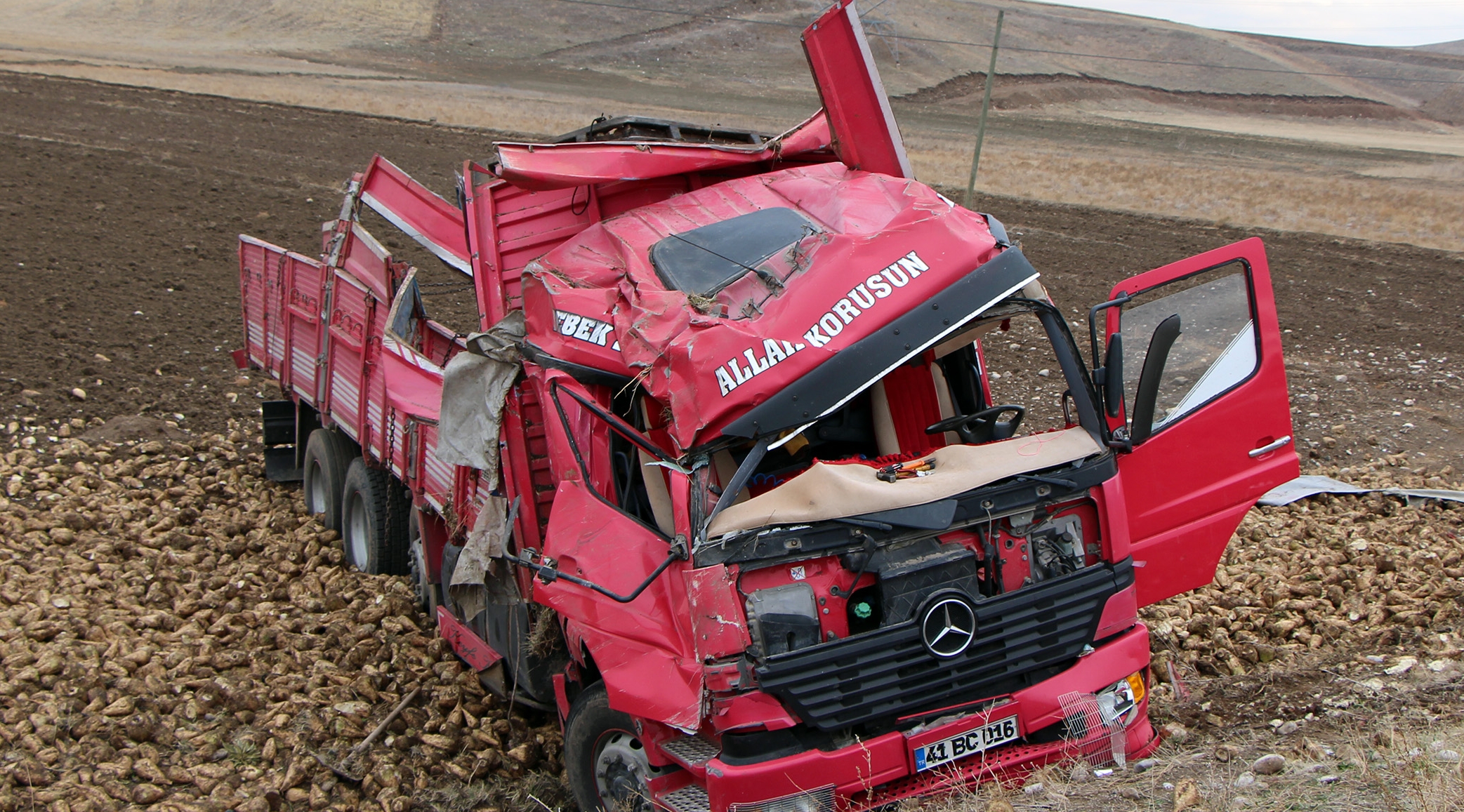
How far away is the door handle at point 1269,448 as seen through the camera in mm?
4391

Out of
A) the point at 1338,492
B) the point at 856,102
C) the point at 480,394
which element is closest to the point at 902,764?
the point at 480,394

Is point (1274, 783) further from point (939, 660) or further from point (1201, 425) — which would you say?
point (1201, 425)

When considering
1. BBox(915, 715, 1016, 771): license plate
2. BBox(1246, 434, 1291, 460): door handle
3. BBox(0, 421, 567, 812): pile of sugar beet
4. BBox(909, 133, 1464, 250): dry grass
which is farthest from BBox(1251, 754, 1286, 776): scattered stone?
BBox(909, 133, 1464, 250): dry grass

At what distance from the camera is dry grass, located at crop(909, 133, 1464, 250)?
2028 cm

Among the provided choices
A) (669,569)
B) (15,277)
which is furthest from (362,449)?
(15,277)

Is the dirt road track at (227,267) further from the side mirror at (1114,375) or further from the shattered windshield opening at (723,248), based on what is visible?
the shattered windshield opening at (723,248)

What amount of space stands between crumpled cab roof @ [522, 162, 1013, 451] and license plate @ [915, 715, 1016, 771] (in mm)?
1189

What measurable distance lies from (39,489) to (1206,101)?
215ft

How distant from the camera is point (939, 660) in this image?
148 inches

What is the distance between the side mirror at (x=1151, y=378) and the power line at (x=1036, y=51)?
60138 mm

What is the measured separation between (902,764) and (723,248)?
2.11 meters

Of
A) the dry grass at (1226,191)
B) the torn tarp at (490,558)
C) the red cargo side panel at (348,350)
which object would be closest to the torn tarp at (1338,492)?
the torn tarp at (490,558)

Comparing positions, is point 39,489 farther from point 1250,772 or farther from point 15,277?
point 1250,772

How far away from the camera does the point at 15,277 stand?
12.5m
